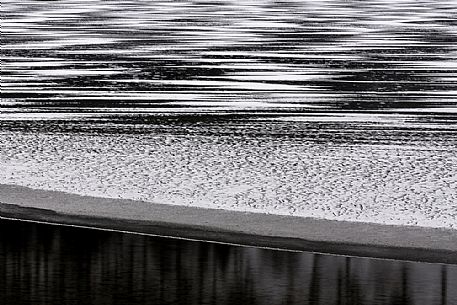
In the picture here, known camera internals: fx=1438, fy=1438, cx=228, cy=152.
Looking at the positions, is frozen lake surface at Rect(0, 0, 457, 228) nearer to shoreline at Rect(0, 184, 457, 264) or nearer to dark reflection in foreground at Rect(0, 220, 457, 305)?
shoreline at Rect(0, 184, 457, 264)

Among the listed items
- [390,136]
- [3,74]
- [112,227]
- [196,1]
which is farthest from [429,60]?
[196,1]

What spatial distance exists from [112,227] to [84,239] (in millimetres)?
320

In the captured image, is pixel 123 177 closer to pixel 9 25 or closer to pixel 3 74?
pixel 3 74

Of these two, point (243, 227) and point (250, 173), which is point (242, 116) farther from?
point (243, 227)

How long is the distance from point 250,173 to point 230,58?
8.87 meters

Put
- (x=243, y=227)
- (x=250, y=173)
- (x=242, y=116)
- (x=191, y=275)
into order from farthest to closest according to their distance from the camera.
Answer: (x=242, y=116) < (x=250, y=173) < (x=243, y=227) < (x=191, y=275)

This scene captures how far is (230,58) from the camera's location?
1756 centimetres

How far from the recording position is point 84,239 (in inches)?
257

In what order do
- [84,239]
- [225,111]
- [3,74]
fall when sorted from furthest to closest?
[3,74] → [225,111] → [84,239]

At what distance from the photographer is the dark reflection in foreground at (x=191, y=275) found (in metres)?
5.34

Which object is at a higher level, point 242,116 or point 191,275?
point 191,275

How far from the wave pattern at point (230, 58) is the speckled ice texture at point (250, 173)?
2.60 m

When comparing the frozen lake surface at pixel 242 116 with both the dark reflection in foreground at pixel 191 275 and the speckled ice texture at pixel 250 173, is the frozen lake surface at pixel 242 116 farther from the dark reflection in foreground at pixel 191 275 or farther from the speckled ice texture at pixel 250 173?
the dark reflection in foreground at pixel 191 275

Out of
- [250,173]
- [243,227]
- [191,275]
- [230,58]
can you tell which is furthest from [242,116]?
[191,275]
